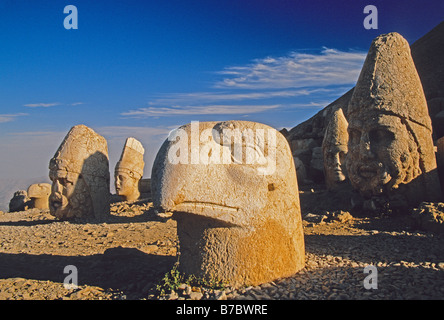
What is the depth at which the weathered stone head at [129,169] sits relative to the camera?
12.8 metres

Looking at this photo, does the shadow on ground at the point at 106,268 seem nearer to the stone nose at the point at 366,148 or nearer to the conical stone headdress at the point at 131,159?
the stone nose at the point at 366,148

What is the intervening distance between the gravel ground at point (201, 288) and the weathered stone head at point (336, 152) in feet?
11.9

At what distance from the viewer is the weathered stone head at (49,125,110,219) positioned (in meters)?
9.45

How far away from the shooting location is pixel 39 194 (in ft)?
48.3

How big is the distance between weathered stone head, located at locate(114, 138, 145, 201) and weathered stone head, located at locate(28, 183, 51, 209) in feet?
13.1

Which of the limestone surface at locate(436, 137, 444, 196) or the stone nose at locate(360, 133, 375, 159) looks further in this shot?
the limestone surface at locate(436, 137, 444, 196)

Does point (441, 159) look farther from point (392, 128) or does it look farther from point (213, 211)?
point (213, 211)

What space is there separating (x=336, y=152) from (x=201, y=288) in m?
8.45

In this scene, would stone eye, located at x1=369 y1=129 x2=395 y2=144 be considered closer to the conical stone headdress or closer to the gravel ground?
the gravel ground

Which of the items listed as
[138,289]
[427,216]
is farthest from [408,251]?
[138,289]

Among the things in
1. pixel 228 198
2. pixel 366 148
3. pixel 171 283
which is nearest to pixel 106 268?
pixel 171 283

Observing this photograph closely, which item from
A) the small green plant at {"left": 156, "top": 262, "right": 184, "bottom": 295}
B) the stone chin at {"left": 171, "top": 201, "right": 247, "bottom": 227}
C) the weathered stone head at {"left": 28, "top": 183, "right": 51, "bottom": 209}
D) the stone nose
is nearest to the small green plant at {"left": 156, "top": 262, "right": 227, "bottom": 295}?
the small green plant at {"left": 156, "top": 262, "right": 184, "bottom": 295}

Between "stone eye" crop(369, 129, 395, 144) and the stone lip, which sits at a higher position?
"stone eye" crop(369, 129, 395, 144)

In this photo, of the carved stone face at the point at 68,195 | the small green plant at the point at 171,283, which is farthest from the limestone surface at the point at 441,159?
the carved stone face at the point at 68,195
